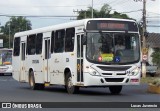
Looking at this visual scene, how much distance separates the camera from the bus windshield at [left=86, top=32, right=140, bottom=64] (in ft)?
71.5

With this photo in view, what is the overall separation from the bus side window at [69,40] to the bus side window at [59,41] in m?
0.47

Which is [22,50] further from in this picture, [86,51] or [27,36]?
[86,51]

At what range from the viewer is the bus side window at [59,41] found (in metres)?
24.1

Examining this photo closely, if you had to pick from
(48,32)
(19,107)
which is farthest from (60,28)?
(19,107)

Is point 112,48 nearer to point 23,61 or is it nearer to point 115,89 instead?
point 115,89

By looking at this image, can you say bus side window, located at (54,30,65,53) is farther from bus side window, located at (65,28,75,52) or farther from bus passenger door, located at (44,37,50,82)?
bus passenger door, located at (44,37,50,82)

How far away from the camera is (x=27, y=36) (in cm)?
2883

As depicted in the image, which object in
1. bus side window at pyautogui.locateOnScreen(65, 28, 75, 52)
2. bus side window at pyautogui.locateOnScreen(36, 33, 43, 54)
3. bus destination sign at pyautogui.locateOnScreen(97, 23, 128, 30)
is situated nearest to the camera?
bus destination sign at pyautogui.locateOnScreen(97, 23, 128, 30)

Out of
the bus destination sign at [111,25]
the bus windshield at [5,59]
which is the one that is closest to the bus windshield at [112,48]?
the bus destination sign at [111,25]

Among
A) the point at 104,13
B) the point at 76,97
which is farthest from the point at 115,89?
the point at 104,13

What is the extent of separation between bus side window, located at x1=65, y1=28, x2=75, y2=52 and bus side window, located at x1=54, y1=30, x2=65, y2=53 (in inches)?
18.7

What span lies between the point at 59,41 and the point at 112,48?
3335 mm

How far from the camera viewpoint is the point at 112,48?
22.0 metres

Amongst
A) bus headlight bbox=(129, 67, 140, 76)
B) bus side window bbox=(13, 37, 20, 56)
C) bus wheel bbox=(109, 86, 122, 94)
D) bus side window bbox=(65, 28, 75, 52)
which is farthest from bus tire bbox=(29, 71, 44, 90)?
bus headlight bbox=(129, 67, 140, 76)
